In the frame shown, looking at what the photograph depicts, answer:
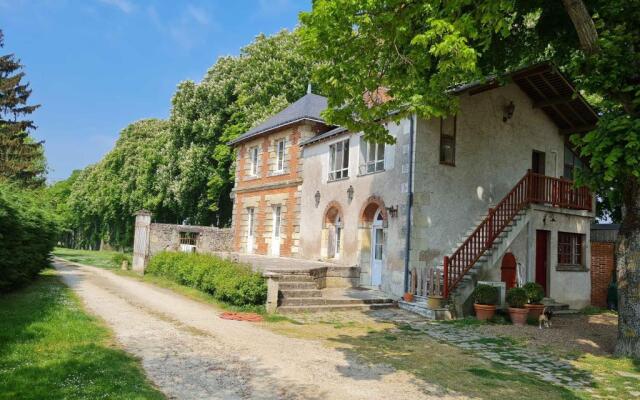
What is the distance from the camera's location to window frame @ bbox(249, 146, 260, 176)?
25.3m

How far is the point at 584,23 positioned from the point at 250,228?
1907cm

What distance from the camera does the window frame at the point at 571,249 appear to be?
17.3 meters

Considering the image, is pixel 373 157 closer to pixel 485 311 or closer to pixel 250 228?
pixel 485 311

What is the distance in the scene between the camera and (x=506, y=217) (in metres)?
15.2

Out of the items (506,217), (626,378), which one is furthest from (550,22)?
(626,378)

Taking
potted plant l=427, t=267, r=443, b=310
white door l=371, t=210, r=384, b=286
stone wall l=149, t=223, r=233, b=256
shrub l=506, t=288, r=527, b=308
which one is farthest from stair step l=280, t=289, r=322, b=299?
stone wall l=149, t=223, r=233, b=256

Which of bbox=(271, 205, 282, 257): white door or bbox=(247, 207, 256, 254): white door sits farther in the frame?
bbox=(247, 207, 256, 254): white door

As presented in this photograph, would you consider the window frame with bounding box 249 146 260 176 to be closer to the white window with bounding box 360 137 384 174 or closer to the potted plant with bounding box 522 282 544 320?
the white window with bounding box 360 137 384 174

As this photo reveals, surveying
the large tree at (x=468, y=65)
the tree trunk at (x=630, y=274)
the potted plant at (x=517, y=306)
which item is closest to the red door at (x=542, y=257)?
the potted plant at (x=517, y=306)

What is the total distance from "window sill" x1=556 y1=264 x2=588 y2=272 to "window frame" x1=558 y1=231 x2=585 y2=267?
3.9 inches

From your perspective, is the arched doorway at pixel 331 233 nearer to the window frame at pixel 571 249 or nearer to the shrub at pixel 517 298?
the shrub at pixel 517 298

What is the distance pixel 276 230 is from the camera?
2303 centimetres

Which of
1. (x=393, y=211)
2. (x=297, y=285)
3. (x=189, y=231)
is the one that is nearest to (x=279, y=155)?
(x=189, y=231)

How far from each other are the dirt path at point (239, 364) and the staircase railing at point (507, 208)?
19.6ft
